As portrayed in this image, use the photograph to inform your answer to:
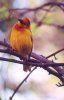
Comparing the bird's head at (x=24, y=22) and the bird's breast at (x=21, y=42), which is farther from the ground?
the bird's head at (x=24, y=22)

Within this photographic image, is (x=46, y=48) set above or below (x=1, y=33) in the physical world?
below

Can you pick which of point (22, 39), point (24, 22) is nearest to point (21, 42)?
point (22, 39)

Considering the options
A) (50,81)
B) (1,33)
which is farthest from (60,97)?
(1,33)

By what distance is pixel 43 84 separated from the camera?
17.8 ft

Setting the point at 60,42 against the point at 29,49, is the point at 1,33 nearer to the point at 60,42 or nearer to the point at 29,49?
the point at 29,49

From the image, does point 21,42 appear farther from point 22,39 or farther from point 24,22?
point 24,22

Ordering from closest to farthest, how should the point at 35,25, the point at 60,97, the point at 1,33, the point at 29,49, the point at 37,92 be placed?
the point at 29,49 < the point at 35,25 < the point at 1,33 < the point at 60,97 < the point at 37,92

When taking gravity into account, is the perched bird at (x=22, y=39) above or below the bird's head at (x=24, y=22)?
below

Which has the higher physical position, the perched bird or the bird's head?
the bird's head

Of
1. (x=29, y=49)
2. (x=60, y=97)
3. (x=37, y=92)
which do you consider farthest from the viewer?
(x=37, y=92)

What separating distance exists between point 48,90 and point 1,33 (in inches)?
71.6

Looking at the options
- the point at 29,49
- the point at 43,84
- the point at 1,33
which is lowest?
the point at 43,84

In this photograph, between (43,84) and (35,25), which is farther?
(43,84)

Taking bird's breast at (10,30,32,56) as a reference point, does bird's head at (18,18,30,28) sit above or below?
above
